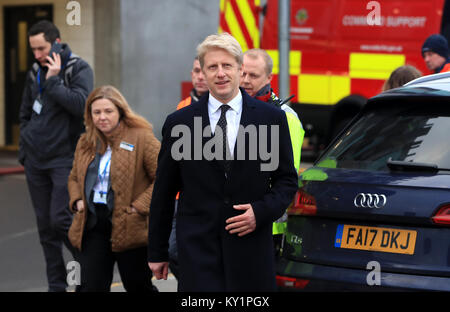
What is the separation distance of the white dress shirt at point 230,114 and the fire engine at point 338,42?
683 cm

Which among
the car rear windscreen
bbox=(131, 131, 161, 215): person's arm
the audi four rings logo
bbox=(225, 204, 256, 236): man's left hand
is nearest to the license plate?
the audi four rings logo

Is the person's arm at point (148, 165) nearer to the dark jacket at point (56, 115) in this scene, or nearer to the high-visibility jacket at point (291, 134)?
the high-visibility jacket at point (291, 134)

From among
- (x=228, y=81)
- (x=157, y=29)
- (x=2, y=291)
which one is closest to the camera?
(x=228, y=81)

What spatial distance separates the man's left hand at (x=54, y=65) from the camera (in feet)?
20.8

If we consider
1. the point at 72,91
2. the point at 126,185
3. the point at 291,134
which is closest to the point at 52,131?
the point at 72,91

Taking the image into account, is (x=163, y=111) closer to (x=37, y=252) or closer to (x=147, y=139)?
(x=37, y=252)

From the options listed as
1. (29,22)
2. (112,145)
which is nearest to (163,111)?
(29,22)

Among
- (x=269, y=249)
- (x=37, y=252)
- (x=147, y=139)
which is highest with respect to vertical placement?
(x=147, y=139)

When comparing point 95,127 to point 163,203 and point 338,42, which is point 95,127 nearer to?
point 163,203

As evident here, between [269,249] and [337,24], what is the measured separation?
8.41 meters

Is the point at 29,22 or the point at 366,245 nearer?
the point at 366,245

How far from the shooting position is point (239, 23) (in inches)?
412

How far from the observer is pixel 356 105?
11.6 m

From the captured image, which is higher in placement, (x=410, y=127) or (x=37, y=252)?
(x=410, y=127)
